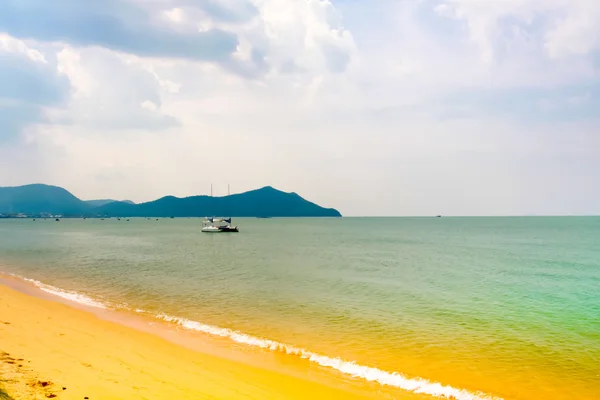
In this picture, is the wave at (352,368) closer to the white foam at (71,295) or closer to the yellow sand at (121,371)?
the yellow sand at (121,371)

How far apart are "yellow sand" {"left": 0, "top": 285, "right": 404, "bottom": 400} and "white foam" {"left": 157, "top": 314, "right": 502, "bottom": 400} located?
4.01 ft

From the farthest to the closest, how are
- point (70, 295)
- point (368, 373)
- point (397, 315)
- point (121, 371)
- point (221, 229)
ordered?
point (221, 229) < point (70, 295) < point (397, 315) < point (368, 373) < point (121, 371)

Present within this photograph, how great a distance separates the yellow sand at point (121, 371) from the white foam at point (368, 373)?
48.1 inches

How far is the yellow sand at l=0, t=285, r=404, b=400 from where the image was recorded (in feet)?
32.1

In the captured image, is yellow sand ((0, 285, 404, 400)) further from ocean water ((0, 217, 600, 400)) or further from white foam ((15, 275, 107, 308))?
white foam ((15, 275, 107, 308))

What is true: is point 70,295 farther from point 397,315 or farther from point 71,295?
point 397,315

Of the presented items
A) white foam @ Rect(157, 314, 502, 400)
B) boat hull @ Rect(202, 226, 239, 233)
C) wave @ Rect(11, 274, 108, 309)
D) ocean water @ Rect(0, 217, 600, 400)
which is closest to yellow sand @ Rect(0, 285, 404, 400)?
white foam @ Rect(157, 314, 502, 400)

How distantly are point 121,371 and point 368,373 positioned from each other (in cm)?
777

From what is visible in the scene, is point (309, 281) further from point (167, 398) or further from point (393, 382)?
point (167, 398)

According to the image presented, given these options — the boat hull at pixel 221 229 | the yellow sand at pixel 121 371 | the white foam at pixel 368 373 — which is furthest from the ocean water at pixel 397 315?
the boat hull at pixel 221 229

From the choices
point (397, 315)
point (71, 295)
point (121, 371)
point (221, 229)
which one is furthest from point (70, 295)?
point (221, 229)

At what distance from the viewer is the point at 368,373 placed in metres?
13.1

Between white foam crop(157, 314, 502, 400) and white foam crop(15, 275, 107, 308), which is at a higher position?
white foam crop(157, 314, 502, 400)

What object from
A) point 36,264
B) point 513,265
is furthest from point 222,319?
point 513,265
